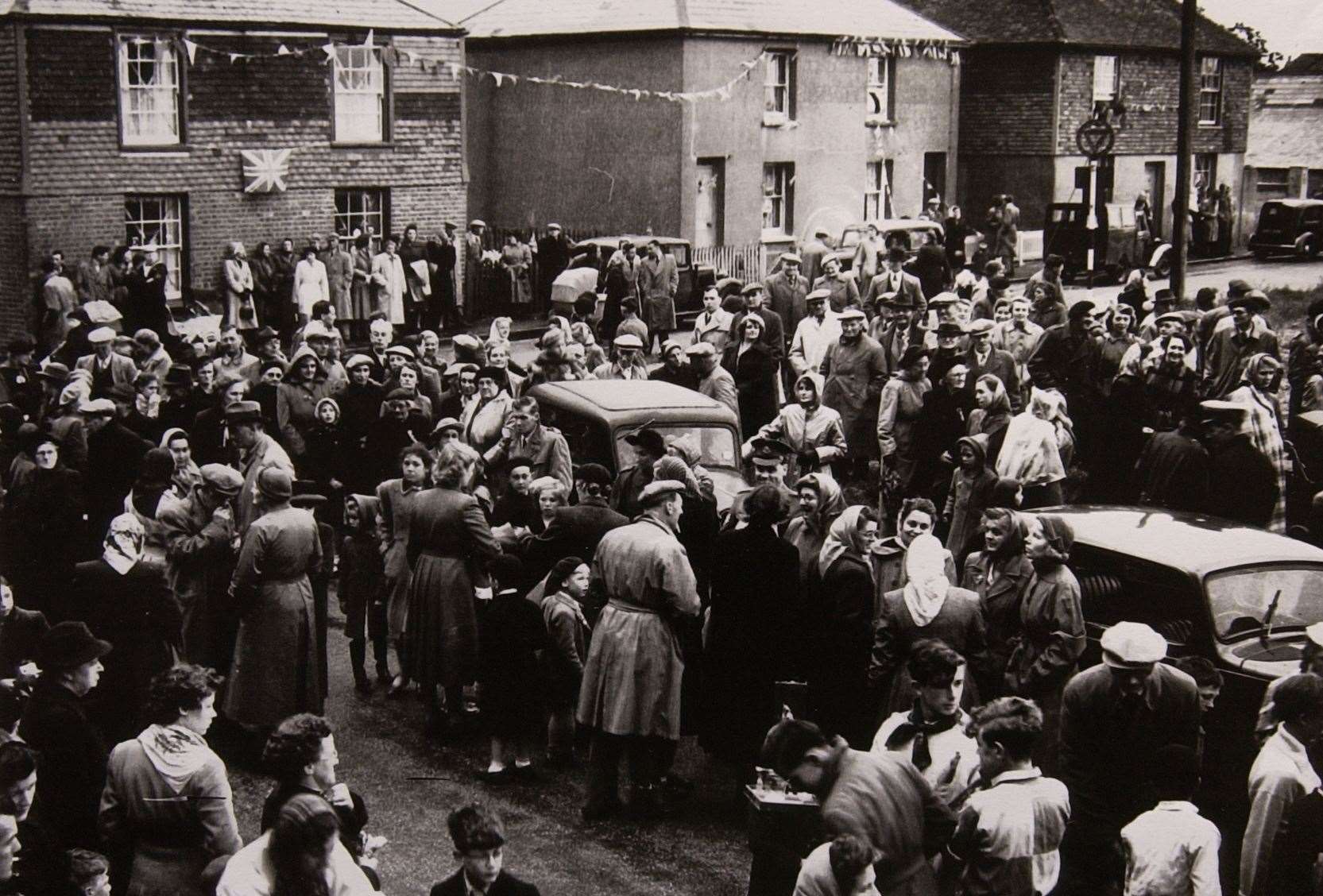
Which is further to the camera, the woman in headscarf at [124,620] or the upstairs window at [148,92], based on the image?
the upstairs window at [148,92]

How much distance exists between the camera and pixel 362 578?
1129 centimetres

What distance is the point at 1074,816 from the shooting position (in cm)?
725

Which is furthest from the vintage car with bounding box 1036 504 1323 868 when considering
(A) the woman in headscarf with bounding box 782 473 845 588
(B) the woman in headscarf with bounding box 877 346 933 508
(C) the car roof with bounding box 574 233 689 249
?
(C) the car roof with bounding box 574 233 689 249

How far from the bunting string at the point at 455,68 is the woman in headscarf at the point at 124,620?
18.6 meters

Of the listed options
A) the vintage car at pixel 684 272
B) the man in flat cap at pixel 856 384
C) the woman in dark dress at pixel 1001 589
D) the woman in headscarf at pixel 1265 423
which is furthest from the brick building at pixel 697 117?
the woman in dark dress at pixel 1001 589

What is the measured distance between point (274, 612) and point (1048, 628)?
4.57 m

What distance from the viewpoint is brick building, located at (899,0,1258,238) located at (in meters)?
38.8

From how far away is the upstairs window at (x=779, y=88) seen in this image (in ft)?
107

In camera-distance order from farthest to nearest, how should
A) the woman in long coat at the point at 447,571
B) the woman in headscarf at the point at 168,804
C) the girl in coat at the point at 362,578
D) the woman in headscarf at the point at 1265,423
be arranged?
1. the woman in headscarf at the point at 1265,423
2. the girl in coat at the point at 362,578
3. the woman in long coat at the point at 447,571
4. the woman in headscarf at the point at 168,804

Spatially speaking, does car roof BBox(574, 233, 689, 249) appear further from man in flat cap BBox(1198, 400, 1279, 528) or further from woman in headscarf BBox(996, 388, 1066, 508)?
man in flat cap BBox(1198, 400, 1279, 528)

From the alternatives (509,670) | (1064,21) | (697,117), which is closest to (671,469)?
(509,670)

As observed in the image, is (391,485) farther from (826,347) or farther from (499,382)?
(826,347)

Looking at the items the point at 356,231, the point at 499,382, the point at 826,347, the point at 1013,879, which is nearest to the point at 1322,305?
the point at 826,347

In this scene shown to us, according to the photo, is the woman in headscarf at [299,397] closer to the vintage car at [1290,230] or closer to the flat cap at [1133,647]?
the flat cap at [1133,647]
